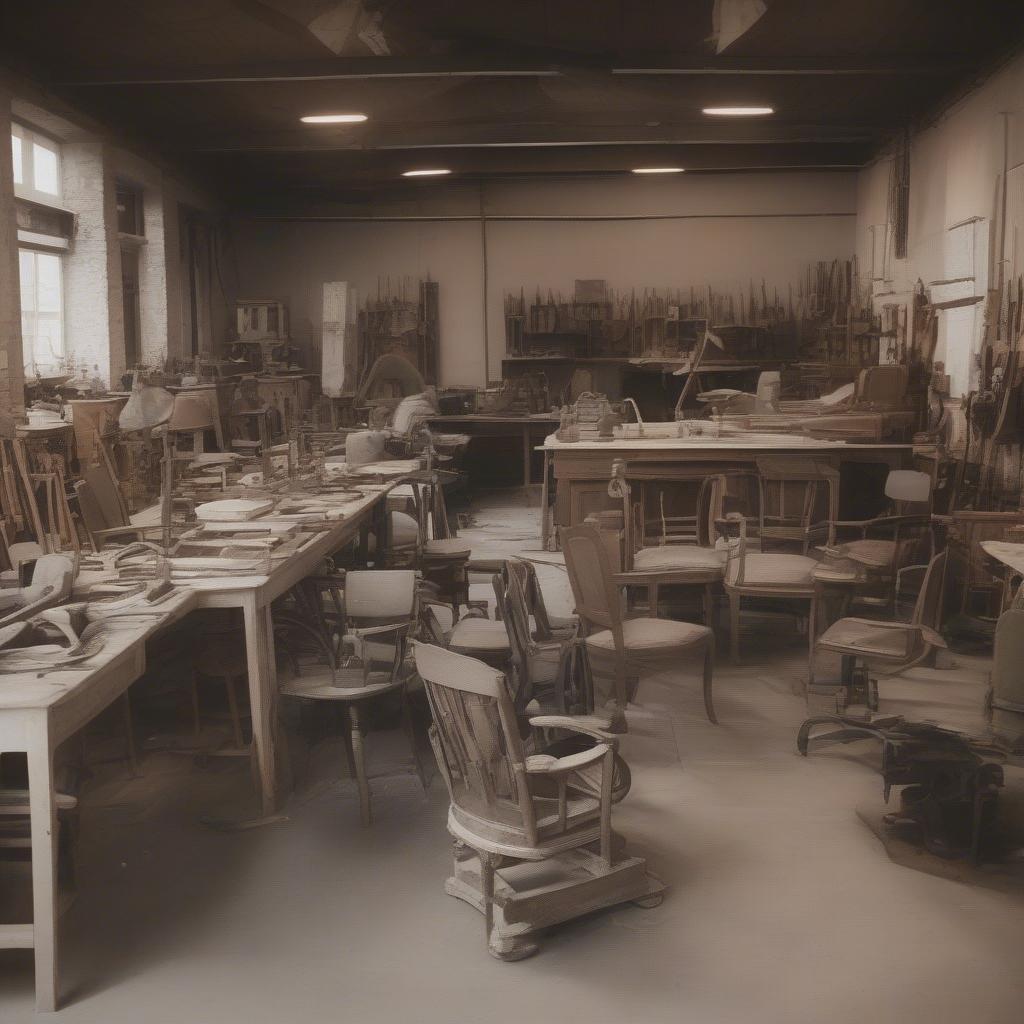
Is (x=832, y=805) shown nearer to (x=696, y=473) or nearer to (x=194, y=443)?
(x=696, y=473)

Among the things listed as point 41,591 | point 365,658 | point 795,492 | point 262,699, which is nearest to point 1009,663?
point 365,658

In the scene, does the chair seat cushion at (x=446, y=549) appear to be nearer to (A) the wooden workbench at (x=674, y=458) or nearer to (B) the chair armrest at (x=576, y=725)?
(A) the wooden workbench at (x=674, y=458)

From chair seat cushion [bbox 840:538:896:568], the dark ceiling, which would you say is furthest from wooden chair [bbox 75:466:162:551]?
the dark ceiling

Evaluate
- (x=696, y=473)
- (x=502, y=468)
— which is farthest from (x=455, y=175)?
(x=696, y=473)

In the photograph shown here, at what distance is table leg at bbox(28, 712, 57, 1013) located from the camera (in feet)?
9.20

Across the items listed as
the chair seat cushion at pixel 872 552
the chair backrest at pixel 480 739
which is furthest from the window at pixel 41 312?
the chair backrest at pixel 480 739

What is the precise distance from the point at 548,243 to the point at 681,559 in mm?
9532

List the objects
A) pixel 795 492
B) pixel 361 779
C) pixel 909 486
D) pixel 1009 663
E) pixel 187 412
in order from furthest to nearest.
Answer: pixel 187 412 → pixel 795 492 → pixel 909 486 → pixel 1009 663 → pixel 361 779

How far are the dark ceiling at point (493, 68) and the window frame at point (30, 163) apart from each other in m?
0.48

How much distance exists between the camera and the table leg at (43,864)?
2805 millimetres

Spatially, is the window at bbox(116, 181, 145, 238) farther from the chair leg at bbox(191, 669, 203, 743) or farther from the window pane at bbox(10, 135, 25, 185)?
the chair leg at bbox(191, 669, 203, 743)

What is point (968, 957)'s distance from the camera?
3109 mm

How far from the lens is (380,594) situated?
4.59 m

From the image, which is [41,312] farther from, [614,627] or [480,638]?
[614,627]
